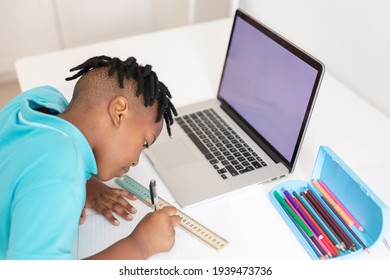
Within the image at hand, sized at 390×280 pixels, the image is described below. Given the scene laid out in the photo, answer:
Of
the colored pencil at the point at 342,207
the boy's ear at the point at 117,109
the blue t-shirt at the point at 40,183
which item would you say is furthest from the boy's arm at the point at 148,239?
the colored pencil at the point at 342,207

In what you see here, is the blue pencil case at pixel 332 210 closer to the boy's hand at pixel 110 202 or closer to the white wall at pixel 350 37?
the boy's hand at pixel 110 202

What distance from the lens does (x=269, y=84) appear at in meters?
1.06

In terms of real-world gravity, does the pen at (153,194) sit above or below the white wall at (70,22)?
above

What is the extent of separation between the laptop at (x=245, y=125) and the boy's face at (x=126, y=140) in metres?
0.16

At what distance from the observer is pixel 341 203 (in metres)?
0.87

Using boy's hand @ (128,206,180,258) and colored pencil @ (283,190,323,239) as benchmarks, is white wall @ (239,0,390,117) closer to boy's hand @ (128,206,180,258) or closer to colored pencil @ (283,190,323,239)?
colored pencil @ (283,190,323,239)

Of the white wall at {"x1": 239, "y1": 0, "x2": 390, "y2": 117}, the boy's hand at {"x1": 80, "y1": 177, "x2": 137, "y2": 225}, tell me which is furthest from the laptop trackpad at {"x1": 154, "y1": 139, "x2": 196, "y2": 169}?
the white wall at {"x1": 239, "y1": 0, "x2": 390, "y2": 117}

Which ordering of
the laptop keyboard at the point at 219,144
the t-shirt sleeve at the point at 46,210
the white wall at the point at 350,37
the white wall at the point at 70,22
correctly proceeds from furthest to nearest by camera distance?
the white wall at the point at 70,22
the white wall at the point at 350,37
the laptop keyboard at the point at 219,144
the t-shirt sleeve at the point at 46,210

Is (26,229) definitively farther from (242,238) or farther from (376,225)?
(376,225)

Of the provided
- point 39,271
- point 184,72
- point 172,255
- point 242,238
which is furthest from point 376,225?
point 184,72

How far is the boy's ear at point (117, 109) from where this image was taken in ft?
2.56

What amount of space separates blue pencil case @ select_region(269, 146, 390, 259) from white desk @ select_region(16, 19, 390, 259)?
2 centimetres

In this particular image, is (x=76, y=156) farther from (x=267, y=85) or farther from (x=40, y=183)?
(x=267, y=85)

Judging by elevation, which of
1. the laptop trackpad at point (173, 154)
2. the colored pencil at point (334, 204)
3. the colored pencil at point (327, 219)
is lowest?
the laptop trackpad at point (173, 154)
